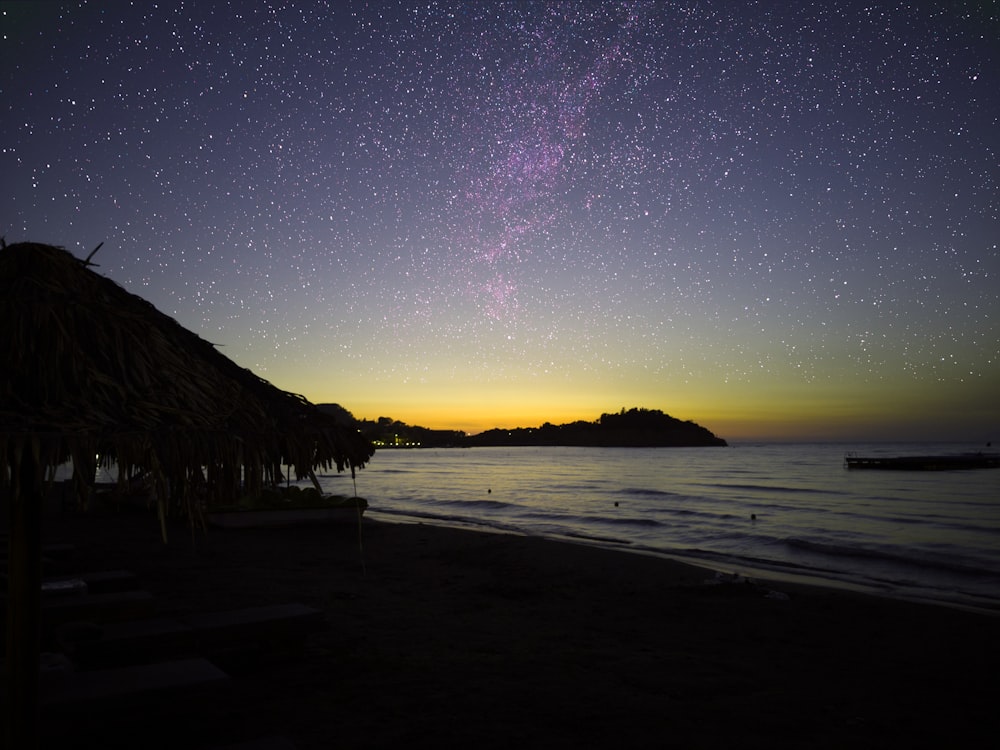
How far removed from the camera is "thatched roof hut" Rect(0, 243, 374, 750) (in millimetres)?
2865

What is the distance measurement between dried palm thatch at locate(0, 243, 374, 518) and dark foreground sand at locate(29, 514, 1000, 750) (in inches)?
74.9

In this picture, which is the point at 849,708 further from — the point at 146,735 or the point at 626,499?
the point at 626,499

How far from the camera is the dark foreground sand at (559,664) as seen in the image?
5.20 m

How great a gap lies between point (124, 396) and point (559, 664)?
5.59 metres

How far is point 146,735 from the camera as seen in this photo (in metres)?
4.63

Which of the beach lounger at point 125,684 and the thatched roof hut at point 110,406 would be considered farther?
the beach lounger at point 125,684

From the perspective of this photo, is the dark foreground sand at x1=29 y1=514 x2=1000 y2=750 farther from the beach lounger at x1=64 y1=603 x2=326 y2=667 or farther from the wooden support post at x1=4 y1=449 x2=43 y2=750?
the wooden support post at x1=4 y1=449 x2=43 y2=750

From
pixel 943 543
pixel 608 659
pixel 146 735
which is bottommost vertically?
pixel 943 543

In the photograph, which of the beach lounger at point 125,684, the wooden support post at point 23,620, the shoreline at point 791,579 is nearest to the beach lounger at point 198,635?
the beach lounger at point 125,684

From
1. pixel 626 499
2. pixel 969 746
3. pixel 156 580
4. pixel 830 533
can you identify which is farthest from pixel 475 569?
pixel 626 499

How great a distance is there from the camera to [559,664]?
7.09m

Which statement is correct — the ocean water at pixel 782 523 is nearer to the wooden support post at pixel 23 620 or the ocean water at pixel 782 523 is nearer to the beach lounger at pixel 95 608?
the beach lounger at pixel 95 608

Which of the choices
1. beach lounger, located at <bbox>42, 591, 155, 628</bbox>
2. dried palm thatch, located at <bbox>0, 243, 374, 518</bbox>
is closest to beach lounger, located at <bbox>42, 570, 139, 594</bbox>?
beach lounger, located at <bbox>42, 591, 155, 628</bbox>

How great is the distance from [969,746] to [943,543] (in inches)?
786
